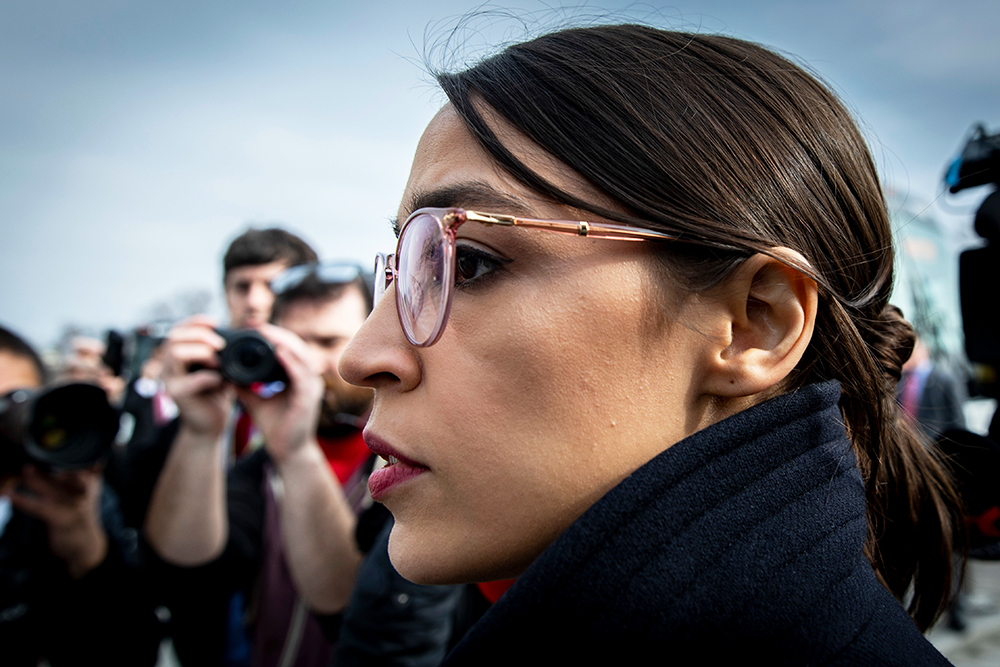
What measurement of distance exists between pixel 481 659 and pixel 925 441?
4.04 ft

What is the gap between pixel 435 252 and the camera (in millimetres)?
1120

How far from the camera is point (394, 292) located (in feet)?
4.07

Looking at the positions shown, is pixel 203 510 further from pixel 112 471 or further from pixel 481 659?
pixel 481 659

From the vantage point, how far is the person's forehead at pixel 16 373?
318 cm

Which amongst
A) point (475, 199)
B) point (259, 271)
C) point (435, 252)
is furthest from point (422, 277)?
point (259, 271)

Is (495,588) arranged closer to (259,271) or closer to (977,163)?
(977,163)

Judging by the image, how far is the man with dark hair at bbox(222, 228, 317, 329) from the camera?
3.62 metres

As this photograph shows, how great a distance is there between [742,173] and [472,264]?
0.49 meters

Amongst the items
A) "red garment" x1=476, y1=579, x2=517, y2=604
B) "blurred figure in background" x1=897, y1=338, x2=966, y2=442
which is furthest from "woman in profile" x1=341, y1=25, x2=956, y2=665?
"blurred figure in background" x1=897, y1=338, x2=966, y2=442

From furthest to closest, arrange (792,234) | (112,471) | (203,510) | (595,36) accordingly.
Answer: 1. (112,471)
2. (203,510)
3. (595,36)
4. (792,234)

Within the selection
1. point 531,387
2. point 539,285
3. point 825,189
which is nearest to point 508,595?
point 531,387

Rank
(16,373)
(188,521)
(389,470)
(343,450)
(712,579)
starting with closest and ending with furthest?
(712,579) → (389,470) → (188,521) → (343,450) → (16,373)

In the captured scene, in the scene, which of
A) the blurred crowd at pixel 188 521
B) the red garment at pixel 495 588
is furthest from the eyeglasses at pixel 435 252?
the blurred crowd at pixel 188 521

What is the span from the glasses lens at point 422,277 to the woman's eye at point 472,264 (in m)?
0.05
